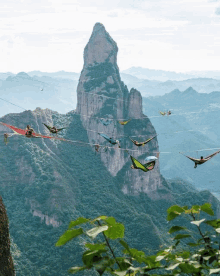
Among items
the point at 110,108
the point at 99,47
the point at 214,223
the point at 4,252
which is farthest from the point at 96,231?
the point at 99,47

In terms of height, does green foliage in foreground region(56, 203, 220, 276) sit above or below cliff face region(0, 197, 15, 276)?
above

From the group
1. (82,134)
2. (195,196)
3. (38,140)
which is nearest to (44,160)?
(38,140)

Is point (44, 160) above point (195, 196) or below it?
above

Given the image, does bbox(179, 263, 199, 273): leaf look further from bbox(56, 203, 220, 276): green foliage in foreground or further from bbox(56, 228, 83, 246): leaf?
bbox(56, 228, 83, 246): leaf

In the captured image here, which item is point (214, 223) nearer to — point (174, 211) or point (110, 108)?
point (174, 211)

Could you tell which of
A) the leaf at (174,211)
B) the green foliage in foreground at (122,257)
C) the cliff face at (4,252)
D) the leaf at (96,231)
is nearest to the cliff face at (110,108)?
the cliff face at (4,252)

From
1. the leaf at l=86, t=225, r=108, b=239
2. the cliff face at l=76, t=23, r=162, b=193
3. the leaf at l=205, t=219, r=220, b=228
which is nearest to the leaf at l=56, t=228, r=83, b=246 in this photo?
the leaf at l=86, t=225, r=108, b=239

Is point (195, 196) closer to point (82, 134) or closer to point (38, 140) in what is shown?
point (82, 134)

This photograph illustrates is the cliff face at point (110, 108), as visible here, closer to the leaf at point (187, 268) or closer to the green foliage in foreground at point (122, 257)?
the green foliage in foreground at point (122, 257)
